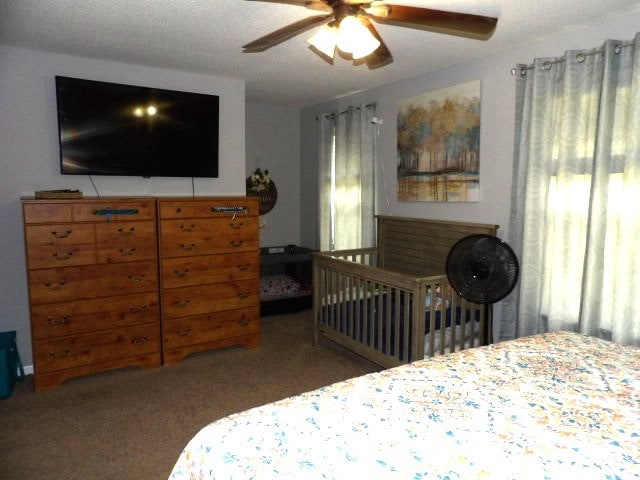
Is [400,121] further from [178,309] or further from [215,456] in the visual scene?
[215,456]

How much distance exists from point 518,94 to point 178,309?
296cm

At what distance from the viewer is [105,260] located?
10.1 ft

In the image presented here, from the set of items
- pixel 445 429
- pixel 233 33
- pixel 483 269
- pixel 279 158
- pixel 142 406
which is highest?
pixel 233 33

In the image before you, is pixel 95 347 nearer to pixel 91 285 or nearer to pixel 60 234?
pixel 91 285

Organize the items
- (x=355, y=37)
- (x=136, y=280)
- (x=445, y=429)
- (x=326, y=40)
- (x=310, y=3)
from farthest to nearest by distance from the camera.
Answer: (x=136, y=280) < (x=326, y=40) < (x=355, y=37) < (x=310, y=3) < (x=445, y=429)

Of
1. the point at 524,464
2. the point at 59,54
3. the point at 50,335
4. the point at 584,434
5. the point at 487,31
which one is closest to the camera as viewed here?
the point at 524,464

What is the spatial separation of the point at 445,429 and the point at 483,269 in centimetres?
152

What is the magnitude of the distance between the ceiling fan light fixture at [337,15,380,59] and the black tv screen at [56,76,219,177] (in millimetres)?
2030

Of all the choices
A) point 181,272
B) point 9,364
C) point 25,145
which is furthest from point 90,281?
point 25,145

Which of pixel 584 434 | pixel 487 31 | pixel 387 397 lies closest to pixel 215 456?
pixel 387 397

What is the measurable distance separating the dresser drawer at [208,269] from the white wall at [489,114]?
4.75 ft

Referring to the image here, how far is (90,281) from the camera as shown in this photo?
3.04 meters

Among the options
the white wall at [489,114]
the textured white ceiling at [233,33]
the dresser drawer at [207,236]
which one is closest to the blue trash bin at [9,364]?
the dresser drawer at [207,236]

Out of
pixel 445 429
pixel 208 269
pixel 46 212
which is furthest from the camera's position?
pixel 208 269
